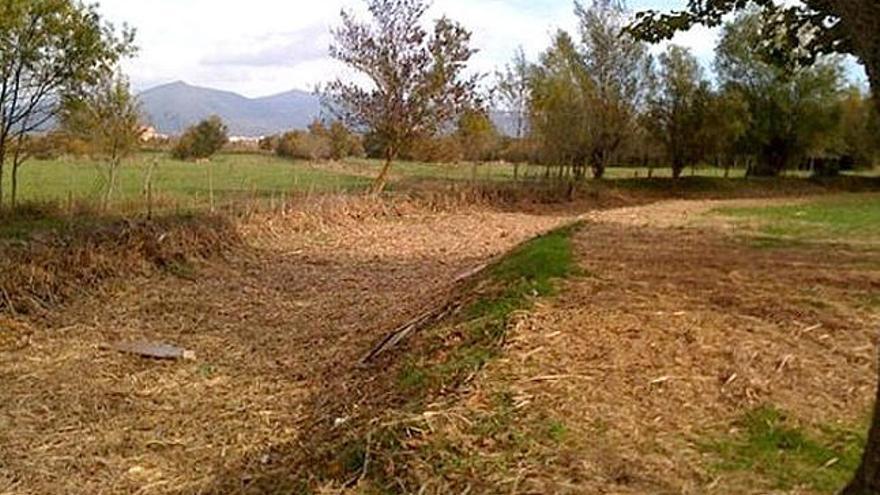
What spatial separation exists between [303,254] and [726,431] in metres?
12.4

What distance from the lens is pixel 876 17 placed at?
9.18 ft

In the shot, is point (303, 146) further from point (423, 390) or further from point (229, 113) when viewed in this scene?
point (229, 113)

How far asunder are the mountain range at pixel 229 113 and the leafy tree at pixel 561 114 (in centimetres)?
140

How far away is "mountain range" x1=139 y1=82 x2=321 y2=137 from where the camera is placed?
71.5ft

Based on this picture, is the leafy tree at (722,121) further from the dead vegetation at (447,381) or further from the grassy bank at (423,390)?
the grassy bank at (423,390)

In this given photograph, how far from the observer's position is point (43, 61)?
15.4 meters

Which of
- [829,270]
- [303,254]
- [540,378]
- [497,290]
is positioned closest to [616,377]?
[540,378]

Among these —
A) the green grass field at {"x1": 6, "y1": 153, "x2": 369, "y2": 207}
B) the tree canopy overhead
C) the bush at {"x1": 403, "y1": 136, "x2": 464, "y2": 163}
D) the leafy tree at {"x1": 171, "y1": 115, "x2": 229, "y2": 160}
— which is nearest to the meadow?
the green grass field at {"x1": 6, "y1": 153, "x2": 369, "y2": 207}

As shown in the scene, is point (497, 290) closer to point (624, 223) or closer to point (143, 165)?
point (624, 223)

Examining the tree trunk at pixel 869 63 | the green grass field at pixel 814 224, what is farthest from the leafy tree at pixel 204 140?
the tree trunk at pixel 869 63

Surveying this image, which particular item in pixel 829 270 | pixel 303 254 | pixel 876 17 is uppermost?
pixel 876 17

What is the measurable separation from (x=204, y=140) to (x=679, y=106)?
26.6 meters

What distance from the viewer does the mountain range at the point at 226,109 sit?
21.8 meters

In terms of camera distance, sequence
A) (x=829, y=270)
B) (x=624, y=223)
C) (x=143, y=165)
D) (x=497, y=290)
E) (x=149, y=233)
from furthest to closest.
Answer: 1. (x=143, y=165)
2. (x=624, y=223)
3. (x=149, y=233)
4. (x=829, y=270)
5. (x=497, y=290)
